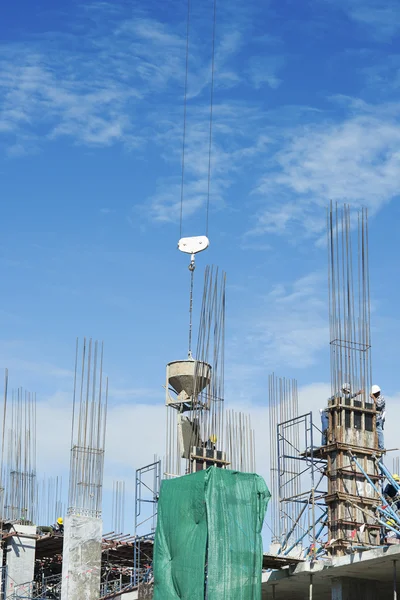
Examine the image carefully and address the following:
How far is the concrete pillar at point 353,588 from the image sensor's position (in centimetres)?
2175

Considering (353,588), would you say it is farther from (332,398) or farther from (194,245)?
(194,245)

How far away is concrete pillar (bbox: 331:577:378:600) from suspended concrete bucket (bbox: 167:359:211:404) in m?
6.49

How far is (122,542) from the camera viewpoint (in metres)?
32.5

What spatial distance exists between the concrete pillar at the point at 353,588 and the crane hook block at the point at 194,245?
33.1 feet

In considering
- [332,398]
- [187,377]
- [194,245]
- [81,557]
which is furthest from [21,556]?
[332,398]

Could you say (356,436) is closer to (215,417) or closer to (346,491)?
(346,491)

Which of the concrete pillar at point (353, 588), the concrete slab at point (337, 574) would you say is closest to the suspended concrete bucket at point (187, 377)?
the concrete slab at point (337, 574)

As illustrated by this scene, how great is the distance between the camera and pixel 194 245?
Result: 28.5 metres

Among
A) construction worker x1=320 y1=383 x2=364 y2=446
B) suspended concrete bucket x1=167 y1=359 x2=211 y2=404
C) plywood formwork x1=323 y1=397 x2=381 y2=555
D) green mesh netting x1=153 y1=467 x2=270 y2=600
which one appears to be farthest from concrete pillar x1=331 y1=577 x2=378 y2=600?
suspended concrete bucket x1=167 y1=359 x2=211 y2=404

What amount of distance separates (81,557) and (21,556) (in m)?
3.18

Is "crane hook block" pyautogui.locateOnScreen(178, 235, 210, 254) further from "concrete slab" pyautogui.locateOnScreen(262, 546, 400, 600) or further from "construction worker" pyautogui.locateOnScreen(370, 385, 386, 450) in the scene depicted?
"concrete slab" pyautogui.locateOnScreen(262, 546, 400, 600)

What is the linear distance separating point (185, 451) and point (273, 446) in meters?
3.99

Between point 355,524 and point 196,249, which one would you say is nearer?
point 355,524

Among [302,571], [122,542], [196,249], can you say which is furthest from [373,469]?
[122,542]
